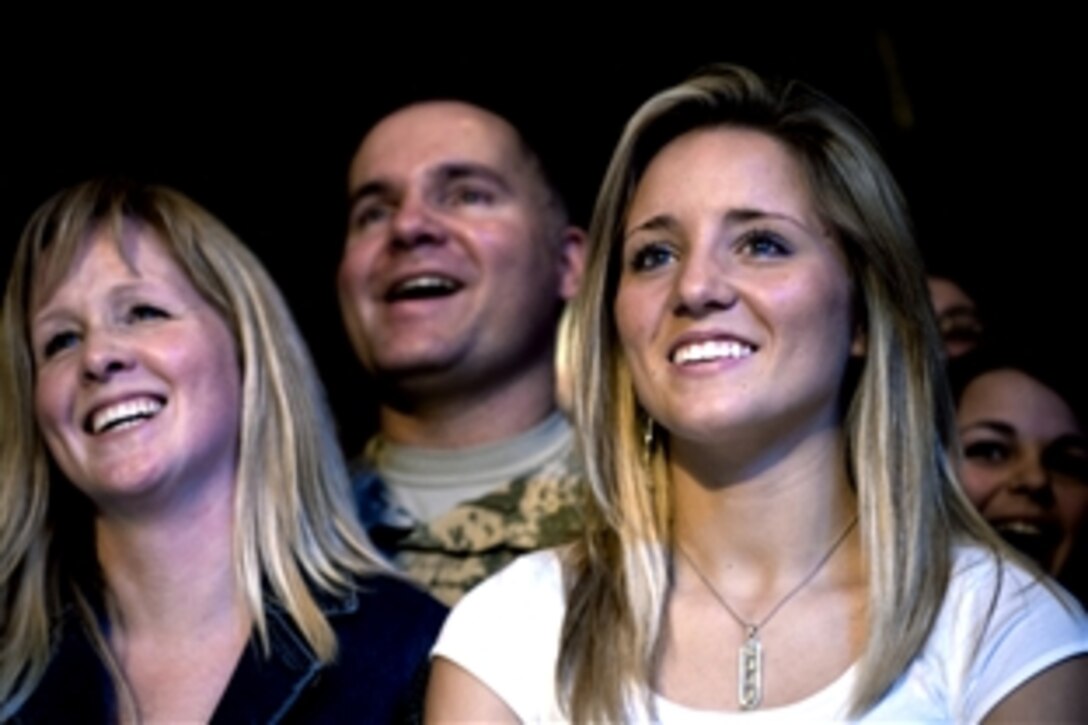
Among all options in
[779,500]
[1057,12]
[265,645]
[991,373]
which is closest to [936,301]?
[991,373]

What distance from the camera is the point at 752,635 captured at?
2.60 metres

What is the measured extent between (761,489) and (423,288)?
1249 millimetres

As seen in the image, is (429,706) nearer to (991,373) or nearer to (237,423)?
(237,423)

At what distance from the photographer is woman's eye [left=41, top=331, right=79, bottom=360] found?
3234 mm

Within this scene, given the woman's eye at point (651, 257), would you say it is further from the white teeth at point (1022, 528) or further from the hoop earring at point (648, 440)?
the white teeth at point (1022, 528)

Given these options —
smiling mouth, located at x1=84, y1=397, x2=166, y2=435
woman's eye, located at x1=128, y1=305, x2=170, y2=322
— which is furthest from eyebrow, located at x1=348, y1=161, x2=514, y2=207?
smiling mouth, located at x1=84, y1=397, x2=166, y2=435

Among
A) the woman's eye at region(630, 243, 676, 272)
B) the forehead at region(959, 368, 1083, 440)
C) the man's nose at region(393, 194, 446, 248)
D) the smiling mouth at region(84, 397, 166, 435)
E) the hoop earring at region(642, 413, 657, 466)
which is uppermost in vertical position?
the man's nose at region(393, 194, 446, 248)

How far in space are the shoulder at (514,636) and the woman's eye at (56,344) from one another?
929mm

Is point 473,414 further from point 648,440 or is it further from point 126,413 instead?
point 648,440

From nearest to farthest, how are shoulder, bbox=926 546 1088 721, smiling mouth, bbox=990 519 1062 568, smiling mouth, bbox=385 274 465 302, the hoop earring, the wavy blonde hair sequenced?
shoulder, bbox=926 546 1088 721, the hoop earring, the wavy blonde hair, smiling mouth, bbox=990 519 1062 568, smiling mouth, bbox=385 274 465 302

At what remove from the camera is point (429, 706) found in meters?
2.66

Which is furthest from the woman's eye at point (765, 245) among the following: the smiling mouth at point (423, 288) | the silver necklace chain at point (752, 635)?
the smiling mouth at point (423, 288)

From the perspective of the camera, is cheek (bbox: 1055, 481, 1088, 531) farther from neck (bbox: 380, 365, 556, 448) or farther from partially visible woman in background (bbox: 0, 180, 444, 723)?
partially visible woman in background (bbox: 0, 180, 444, 723)

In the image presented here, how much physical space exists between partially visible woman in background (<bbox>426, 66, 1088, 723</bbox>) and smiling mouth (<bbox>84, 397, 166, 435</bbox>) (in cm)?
72
